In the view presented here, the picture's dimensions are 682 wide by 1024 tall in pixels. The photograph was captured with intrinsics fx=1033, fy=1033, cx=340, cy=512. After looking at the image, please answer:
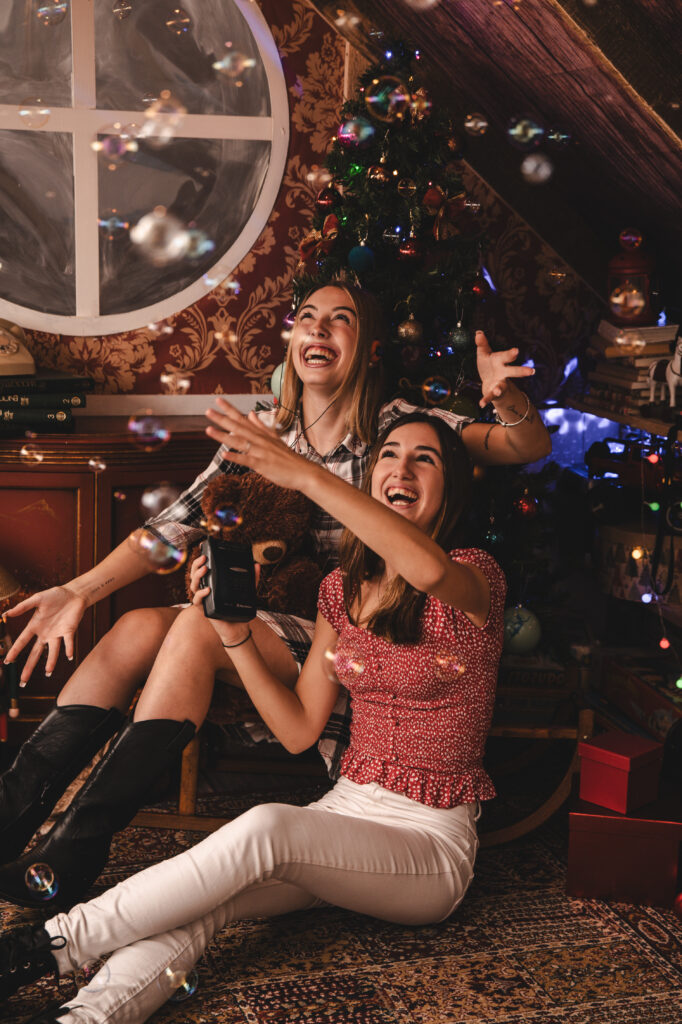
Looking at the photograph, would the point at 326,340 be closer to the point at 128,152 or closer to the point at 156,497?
the point at 156,497

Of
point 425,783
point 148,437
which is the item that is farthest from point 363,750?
point 148,437

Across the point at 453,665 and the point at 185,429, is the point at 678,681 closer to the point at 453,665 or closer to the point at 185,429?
the point at 453,665

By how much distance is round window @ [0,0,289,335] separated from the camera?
2969 mm

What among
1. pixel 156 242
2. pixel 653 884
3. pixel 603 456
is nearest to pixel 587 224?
pixel 603 456

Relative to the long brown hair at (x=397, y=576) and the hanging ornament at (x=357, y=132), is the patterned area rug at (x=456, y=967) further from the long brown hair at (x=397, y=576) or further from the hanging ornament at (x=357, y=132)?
the hanging ornament at (x=357, y=132)

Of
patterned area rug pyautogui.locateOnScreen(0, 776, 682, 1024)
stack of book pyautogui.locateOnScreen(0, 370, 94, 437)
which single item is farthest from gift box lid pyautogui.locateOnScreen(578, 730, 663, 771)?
stack of book pyautogui.locateOnScreen(0, 370, 94, 437)

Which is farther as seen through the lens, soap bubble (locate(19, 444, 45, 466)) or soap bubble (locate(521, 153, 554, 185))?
soap bubble (locate(521, 153, 554, 185))

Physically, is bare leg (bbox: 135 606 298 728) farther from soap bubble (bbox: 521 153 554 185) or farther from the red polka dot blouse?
soap bubble (bbox: 521 153 554 185)

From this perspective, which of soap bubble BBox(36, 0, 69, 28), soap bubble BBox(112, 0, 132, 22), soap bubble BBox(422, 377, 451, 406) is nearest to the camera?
soap bubble BBox(422, 377, 451, 406)

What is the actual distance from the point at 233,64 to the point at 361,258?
929mm

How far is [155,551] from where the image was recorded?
91.6 inches

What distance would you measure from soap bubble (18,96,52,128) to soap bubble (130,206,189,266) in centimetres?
39

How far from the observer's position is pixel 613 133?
2422 millimetres

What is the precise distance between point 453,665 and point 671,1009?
0.69m
